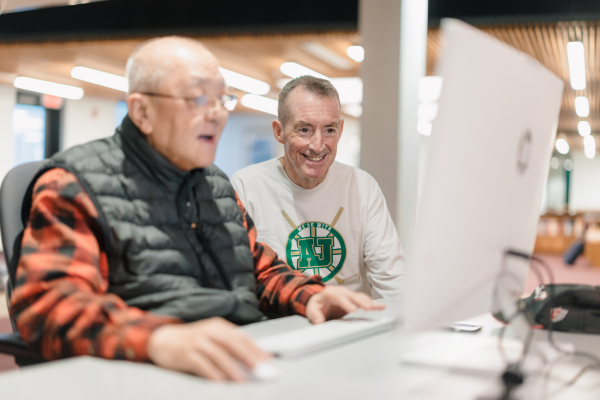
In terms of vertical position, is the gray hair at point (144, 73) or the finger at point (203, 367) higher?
the gray hair at point (144, 73)

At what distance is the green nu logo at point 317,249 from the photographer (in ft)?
6.86

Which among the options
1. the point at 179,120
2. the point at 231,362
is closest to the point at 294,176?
the point at 179,120

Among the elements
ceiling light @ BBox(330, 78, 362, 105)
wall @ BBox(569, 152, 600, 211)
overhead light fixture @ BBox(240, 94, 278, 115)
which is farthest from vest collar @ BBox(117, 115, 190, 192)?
wall @ BBox(569, 152, 600, 211)

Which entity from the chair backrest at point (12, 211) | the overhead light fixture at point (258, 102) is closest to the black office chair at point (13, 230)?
the chair backrest at point (12, 211)

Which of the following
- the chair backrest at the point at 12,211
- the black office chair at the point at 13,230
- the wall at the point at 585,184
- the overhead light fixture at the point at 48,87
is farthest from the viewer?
the wall at the point at 585,184

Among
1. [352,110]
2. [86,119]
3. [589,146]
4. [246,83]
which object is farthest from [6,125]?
[589,146]

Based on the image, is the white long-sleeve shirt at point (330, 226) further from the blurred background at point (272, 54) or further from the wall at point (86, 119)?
the wall at point (86, 119)

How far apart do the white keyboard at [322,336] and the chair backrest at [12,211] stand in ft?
2.19

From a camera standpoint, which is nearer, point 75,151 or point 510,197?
point 510,197

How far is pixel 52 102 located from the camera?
1215 cm

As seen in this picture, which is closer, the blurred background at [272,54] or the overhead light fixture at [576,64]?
the blurred background at [272,54]

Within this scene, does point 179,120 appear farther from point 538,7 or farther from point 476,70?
point 538,7

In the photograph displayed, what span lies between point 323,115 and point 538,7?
15.0 feet

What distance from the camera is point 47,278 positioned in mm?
1021
